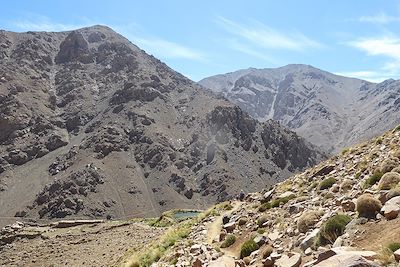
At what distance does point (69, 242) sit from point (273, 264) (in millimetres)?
41246

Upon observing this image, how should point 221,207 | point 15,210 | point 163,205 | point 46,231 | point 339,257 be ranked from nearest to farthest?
point 339,257, point 221,207, point 46,231, point 15,210, point 163,205

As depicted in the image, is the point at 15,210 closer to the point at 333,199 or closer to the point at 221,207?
the point at 221,207

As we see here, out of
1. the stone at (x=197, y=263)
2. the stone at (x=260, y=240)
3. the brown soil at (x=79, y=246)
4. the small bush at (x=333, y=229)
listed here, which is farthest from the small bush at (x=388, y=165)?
the brown soil at (x=79, y=246)

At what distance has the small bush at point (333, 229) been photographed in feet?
41.5

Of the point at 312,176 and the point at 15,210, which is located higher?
the point at 312,176

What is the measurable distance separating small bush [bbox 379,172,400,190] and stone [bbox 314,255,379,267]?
5.90m

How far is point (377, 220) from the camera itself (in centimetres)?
1288

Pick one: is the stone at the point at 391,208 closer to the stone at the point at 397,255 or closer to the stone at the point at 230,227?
the stone at the point at 397,255

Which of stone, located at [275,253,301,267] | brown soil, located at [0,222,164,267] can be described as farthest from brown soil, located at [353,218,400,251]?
brown soil, located at [0,222,164,267]

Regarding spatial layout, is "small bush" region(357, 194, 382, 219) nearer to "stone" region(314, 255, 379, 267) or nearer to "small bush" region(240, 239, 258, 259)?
"stone" region(314, 255, 379, 267)

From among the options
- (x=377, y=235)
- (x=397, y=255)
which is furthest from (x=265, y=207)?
(x=397, y=255)

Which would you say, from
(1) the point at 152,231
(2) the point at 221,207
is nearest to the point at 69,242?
(1) the point at 152,231

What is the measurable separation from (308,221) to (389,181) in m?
3.06

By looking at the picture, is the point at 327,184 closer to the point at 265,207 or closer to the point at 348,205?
the point at 265,207
